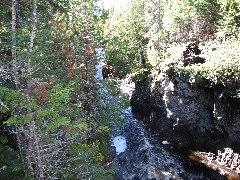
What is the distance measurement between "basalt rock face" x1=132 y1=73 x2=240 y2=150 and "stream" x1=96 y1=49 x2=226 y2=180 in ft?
3.95

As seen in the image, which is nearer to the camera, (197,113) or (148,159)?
(148,159)

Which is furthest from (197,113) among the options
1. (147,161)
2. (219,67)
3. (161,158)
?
(147,161)

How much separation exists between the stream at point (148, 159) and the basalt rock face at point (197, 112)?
1205 millimetres

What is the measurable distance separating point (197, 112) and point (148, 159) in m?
4.48

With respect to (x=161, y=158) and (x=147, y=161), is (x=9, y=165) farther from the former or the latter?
(x=161, y=158)

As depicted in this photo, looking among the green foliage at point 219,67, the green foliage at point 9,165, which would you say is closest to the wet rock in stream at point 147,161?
the green foliage at point 219,67

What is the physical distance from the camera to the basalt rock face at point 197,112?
1537cm

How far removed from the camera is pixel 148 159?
17.1m

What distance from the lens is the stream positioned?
15.3 metres

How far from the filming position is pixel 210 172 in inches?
600

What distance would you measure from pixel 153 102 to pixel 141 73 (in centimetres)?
413

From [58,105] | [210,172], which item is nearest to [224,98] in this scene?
[210,172]

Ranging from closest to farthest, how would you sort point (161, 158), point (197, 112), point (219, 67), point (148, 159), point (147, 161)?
point (219, 67), point (147, 161), point (148, 159), point (161, 158), point (197, 112)

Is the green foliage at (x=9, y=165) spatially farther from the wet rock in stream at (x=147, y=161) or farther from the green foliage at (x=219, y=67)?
the green foliage at (x=219, y=67)
